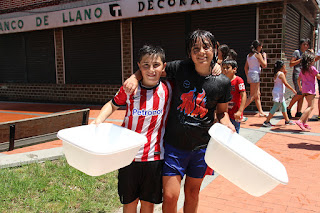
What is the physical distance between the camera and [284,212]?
330 centimetres

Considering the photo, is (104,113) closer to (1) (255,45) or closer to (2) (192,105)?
(2) (192,105)

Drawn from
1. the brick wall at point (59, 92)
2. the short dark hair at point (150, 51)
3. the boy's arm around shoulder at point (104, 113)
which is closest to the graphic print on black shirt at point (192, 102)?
the short dark hair at point (150, 51)

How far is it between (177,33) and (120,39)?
2729 millimetres

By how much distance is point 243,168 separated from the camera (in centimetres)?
219

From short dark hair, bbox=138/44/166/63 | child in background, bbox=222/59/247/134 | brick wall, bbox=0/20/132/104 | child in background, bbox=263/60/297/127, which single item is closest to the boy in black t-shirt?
short dark hair, bbox=138/44/166/63

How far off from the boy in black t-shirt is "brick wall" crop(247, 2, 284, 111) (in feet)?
24.5

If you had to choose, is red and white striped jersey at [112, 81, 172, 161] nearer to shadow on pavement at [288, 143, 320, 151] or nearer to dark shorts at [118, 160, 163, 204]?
dark shorts at [118, 160, 163, 204]

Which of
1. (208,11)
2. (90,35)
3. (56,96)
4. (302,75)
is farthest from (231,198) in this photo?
(56,96)

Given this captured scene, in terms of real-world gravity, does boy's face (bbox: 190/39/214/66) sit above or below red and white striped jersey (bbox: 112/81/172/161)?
above

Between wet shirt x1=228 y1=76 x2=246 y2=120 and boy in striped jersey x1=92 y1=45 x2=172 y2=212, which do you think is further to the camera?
wet shirt x1=228 y1=76 x2=246 y2=120

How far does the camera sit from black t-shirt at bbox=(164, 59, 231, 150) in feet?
8.41

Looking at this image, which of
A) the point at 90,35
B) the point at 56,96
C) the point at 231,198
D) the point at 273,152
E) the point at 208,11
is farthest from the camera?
the point at 56,96

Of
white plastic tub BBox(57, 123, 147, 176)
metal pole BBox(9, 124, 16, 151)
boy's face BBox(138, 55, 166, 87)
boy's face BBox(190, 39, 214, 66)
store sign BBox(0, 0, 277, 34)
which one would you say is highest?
store sign BBox(0, 0, 277, 34)

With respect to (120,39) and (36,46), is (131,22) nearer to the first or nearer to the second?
(120,39)
